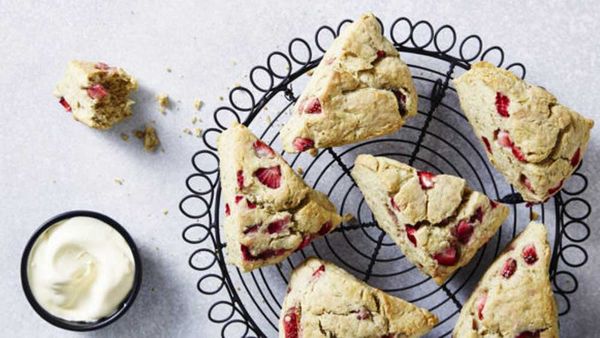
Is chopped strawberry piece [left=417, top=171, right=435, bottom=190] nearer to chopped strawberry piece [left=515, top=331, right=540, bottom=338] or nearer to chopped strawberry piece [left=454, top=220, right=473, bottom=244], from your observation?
chopped strawberry piece [left=454, top=220, right=473, bottom=244]

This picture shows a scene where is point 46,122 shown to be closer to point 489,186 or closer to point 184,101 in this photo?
point 184,101

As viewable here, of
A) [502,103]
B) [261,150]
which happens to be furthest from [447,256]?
[261,150]

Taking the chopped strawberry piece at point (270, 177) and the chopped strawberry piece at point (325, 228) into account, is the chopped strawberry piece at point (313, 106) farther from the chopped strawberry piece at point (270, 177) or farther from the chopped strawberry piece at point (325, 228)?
the chopped strawberry piece at point (325, 228)

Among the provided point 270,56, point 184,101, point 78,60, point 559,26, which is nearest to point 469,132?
point 559,26

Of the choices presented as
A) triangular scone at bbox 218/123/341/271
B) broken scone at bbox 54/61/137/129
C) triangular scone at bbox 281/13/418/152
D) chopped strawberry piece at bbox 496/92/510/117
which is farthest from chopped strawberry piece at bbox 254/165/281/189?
chopped strawberry piece at bbox 496/92/510/117

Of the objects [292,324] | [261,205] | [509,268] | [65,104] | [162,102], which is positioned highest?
[509,268]

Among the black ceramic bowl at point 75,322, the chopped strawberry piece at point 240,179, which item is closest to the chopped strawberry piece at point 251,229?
the chopped strawberry piece at point 240,179

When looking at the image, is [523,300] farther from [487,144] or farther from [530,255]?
[487,144]
